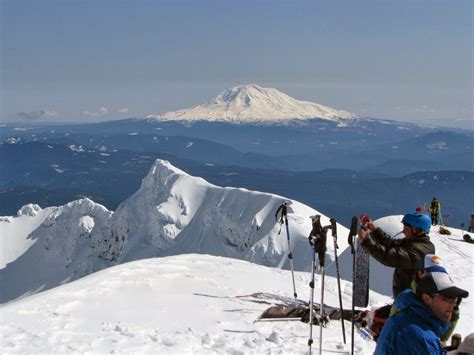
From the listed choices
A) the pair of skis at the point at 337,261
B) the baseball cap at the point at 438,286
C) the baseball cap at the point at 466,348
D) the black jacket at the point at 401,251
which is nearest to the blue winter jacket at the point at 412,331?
the baseball cap at the point at 438,286

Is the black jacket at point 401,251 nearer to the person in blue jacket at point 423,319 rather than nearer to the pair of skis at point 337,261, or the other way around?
the pair of skis at point 337,261

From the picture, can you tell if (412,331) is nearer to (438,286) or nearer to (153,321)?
(438,286)

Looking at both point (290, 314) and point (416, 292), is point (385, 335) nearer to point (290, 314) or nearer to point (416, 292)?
point (416, 292)

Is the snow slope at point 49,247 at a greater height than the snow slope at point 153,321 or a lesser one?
lesser

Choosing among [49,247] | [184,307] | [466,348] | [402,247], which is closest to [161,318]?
[184,307]

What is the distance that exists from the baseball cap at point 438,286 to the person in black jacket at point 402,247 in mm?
2406

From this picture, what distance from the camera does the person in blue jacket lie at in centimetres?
364

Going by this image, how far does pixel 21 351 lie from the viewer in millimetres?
7469

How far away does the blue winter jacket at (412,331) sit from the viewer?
3637 mm

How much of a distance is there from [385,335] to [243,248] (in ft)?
188

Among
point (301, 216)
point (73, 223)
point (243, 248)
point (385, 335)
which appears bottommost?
point (73, 223)

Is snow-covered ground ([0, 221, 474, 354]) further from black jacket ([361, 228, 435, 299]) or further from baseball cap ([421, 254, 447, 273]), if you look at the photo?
baseball cap ([421, 254, 447, 273])

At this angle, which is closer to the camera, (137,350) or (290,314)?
(137,350)

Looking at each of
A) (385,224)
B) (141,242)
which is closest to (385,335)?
(385,224)
